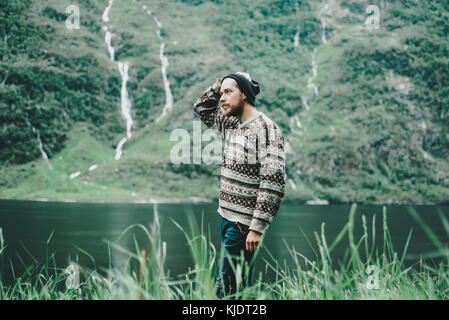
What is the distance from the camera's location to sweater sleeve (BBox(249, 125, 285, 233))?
10.7ft

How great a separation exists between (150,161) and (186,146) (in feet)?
54.7

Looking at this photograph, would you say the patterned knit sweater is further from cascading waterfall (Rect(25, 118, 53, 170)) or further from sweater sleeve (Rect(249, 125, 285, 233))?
cascading waterfall (Rect(25, 118, 53, 170))

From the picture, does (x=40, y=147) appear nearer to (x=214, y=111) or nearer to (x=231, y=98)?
(x=214, y=111)

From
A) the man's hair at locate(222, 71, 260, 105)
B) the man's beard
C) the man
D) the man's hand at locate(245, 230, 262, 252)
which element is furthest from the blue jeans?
the man's hair at locate(222, 71, 260, 105)

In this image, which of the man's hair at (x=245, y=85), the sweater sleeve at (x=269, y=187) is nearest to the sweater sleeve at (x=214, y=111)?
the man's hair at (x=245, y=85)

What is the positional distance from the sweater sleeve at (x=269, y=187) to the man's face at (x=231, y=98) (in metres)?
0.43

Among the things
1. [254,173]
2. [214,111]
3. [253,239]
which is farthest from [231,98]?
[253,239]

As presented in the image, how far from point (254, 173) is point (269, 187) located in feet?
0.70

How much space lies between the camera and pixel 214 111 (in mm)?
4004

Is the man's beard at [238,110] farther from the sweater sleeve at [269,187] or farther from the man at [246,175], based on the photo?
the sweater sleeve at [269,187]
